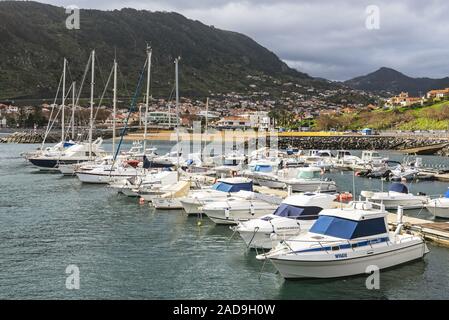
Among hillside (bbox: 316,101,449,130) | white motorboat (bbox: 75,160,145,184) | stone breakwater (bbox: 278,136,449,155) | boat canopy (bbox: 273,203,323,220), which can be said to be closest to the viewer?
boat canopy (bbox: 273,203,323,220)

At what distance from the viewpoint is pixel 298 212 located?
75.4ft

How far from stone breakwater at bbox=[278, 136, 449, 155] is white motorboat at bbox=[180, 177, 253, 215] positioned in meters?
75.8

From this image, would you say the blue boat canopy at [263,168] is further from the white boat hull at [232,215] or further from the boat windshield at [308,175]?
the white boat hull at [232,215]

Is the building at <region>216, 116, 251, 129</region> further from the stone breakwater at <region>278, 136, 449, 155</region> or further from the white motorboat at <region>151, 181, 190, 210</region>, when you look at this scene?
the white motorboat at <region>151, 181, 190, 210</region>

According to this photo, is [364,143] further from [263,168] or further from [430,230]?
[430,230]

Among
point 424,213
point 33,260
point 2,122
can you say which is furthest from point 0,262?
point 2,122

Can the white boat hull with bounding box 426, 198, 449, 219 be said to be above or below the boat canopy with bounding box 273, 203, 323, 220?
below

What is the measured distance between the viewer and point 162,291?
57.9 ft

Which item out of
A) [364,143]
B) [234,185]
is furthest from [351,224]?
[364,143]

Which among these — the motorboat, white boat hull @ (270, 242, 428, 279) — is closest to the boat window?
the motorboat
